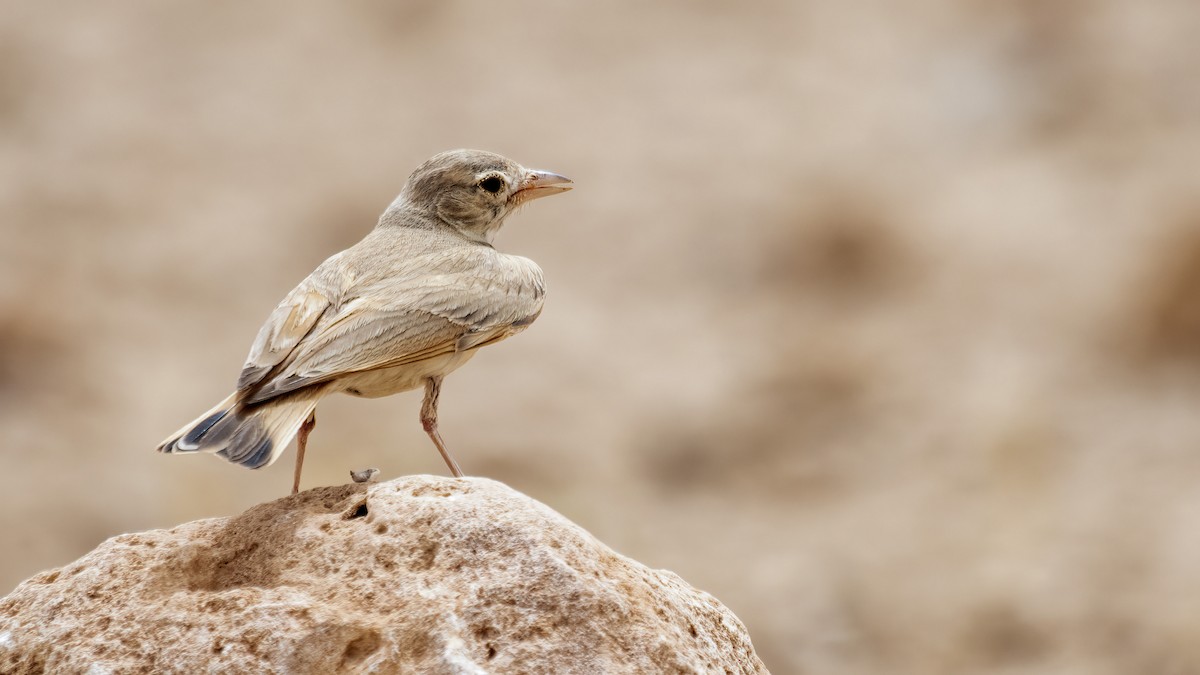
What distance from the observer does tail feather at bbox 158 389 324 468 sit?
5.50 metres

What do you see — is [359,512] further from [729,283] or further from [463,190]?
[729,283]

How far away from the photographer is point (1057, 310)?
779 inches

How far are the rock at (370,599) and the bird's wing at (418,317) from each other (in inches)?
20.7

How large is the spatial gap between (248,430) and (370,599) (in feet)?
2.80

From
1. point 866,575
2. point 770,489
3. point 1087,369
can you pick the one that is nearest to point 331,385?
point 866,575

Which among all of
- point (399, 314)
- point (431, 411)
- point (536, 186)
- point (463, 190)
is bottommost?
point (431, 411)

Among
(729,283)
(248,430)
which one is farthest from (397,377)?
(729,283)

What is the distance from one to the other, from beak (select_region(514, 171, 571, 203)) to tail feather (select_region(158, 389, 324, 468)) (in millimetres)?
1889

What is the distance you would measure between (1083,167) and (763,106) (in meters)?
4.53

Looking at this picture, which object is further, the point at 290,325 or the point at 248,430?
the point at 290,325

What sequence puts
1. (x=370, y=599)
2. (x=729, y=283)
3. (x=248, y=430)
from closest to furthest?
(x=370, y=599) < (x=248, y=430) < (x=729, y=283)

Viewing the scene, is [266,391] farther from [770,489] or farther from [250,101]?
[250,101]

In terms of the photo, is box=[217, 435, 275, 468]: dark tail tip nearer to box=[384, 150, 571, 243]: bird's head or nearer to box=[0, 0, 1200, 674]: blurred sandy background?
box=[384, 150, 571, 243]: bird's head

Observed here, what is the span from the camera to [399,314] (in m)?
6.23
